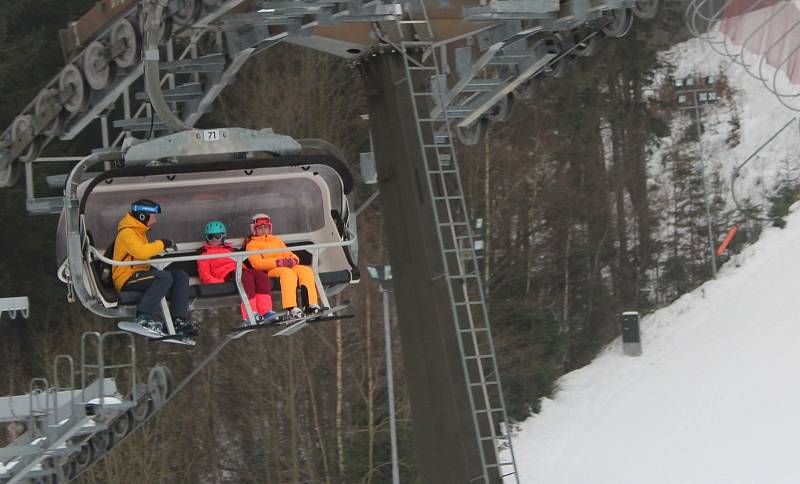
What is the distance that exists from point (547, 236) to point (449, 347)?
2402 cm

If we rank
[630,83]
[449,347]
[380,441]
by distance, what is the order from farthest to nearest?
[630,83], [380,441], [449,347]

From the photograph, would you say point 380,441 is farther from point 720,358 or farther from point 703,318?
point 703,318

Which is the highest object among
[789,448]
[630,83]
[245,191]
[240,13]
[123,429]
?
[630,83]

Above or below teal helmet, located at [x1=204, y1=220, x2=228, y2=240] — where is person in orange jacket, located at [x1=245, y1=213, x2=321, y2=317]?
below

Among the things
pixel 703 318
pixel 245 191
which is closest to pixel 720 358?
pixel 703 318

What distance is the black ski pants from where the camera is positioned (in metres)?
10.8

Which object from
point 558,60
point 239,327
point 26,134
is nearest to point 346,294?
point 558,60

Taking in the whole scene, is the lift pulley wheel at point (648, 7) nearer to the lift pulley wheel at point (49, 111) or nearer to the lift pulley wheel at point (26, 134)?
the lift pulley wheel at point (49, 111)

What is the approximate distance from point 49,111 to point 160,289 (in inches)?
63.1

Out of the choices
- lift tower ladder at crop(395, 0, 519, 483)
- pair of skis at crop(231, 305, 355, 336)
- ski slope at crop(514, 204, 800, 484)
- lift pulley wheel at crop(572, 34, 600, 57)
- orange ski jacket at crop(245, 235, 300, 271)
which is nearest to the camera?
lift tower ladder at crop(395, 0, 519, 483)

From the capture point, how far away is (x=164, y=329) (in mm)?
10977

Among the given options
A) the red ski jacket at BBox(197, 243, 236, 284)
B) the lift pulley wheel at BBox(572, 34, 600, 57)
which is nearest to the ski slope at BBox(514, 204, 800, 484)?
the lift pulley wheel at BBox(572, 34, 600, 57)

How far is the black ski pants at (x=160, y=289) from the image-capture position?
35.6ft

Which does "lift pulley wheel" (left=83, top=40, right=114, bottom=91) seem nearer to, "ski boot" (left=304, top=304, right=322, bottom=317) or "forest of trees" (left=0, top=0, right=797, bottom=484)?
"ski boot" (left=304, top=304, right=322, bottom=317)
